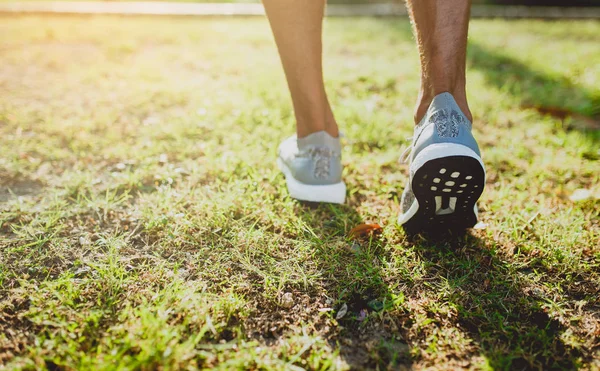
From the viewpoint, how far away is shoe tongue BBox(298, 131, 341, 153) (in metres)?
1.81

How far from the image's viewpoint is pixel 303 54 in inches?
66.6

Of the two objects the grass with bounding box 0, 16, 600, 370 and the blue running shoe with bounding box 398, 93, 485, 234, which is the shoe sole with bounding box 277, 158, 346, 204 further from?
the blue running shoe with bounding box 398, 93, 485, 234

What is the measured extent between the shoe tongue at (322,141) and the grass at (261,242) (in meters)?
0.24

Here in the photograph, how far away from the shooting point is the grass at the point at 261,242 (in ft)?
3.97

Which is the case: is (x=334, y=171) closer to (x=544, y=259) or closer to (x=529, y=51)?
(x=544, y=259)

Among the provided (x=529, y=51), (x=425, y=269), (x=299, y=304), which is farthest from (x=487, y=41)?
(x=299, y=304)

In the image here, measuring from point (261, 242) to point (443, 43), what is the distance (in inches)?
34.7

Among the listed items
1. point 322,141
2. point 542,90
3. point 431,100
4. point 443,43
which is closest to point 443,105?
point 431,100

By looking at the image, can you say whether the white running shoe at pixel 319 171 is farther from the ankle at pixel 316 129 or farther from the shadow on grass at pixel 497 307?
the shadow on grass at pixel 497 307

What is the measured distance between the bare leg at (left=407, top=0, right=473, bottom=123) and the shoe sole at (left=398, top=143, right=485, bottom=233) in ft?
0.73

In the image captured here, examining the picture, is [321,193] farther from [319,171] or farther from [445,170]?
[445,170]

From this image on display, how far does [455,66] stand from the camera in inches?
56.3

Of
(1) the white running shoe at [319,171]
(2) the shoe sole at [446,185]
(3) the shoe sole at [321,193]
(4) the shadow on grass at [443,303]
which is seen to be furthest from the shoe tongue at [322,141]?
(2) the shoe sole at [446,185]

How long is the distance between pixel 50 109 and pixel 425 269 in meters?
2.32
